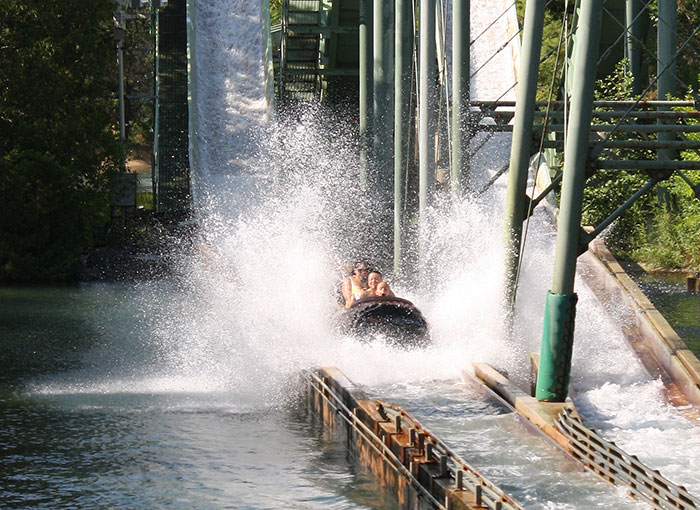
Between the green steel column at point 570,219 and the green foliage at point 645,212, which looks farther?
the green foliage at point 645,212

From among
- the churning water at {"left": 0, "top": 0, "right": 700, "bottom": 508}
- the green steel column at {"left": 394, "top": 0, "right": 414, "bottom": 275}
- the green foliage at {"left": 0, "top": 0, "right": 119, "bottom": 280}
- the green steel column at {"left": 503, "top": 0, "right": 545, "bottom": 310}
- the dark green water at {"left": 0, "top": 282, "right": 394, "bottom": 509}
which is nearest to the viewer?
the dark green water at {"left": 0, "top": 282, "right": 394, "bottom": 509}

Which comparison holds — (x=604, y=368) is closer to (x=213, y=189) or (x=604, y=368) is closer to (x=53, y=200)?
(x=53, y=200)

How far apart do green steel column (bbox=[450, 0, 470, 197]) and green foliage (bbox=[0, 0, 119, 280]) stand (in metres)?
11.5

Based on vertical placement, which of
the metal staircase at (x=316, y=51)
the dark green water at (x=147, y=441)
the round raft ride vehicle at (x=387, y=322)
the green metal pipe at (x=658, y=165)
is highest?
the metal staircase at (x=316, y=51)

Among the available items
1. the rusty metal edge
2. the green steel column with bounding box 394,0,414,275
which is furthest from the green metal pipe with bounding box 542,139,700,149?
the green steel column with bounding box 394,0,414,275

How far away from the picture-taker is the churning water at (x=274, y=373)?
10258mm

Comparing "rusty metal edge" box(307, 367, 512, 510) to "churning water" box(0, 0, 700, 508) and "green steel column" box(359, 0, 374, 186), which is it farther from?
"green steel column" box(359, 0, 374, 186)

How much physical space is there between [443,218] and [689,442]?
8830 mm

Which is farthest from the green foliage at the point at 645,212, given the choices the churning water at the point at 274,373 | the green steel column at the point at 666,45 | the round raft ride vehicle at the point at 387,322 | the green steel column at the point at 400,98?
the round raft ride vehicle at the point at 387,322

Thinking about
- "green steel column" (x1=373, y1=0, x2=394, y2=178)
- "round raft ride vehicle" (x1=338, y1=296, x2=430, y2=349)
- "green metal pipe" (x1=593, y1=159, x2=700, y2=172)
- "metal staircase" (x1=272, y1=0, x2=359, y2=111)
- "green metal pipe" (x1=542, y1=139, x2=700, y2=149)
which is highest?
"metal staircase" (x1=272, y1=0, x2=359, y2=111)

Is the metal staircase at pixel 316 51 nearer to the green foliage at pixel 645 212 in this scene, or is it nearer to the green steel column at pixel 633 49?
the green steel column at pixel 633 49

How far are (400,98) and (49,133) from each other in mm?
8750

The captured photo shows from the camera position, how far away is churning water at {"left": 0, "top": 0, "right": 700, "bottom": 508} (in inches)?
404

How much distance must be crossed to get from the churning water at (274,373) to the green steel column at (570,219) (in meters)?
0.56
